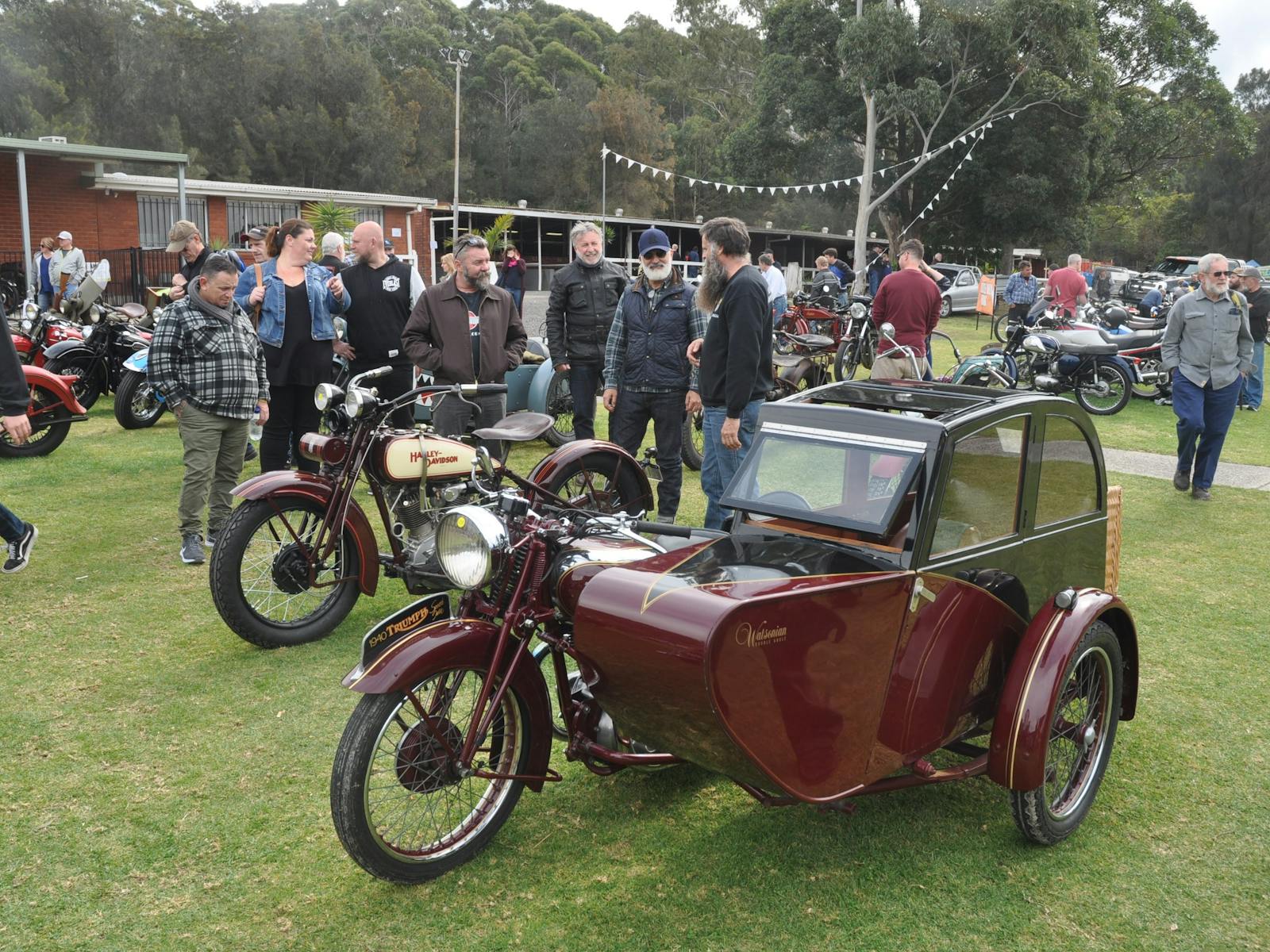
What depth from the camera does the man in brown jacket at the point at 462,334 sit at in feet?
20.7

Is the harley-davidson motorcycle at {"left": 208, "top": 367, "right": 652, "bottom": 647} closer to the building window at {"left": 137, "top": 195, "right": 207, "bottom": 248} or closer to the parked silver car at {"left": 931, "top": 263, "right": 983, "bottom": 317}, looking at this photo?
the building window at {"left": 137, "top": 195, "right": 207, "bottom": 248}

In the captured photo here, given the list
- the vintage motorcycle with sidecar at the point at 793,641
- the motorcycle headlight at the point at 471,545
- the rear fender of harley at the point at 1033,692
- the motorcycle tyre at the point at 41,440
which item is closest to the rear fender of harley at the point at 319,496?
the vintage motorcycle with sidecar at the point at 793,641

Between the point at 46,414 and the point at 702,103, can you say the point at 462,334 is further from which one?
the point at 702,103

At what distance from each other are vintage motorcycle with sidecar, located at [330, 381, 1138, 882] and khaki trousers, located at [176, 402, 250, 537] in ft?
10.2

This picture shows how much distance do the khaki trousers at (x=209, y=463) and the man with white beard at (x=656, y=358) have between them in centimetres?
221

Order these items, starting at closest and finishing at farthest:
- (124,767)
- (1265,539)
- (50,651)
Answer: (124,767) < (50,651) < (1265,539)

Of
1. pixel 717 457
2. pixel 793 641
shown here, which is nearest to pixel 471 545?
pixel 793 641

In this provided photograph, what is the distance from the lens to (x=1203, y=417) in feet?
26.6

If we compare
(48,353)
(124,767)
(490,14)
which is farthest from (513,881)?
(490,14)

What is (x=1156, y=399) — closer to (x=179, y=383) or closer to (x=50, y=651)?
(x=179, y=383)

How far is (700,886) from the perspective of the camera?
3.09 meters

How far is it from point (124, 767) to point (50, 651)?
1.36m

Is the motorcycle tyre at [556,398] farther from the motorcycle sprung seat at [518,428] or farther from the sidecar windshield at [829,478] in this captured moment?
the sidecar windshield at [829,478]

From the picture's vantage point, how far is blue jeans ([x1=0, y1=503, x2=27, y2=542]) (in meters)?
5.68
